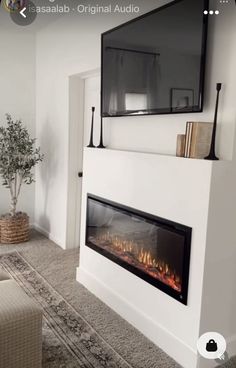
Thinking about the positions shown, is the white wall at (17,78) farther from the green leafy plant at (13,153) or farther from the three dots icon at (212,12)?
the three dots icon at (212,12)

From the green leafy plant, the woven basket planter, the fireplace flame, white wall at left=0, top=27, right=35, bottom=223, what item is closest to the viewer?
the fireplace flame

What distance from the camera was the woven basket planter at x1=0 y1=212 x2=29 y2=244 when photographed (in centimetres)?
397

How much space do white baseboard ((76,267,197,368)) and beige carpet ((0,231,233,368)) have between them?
36 millimetres

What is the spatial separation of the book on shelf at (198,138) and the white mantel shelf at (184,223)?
0.08 meters

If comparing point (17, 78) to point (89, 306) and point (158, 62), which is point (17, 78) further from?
point (89, 306)

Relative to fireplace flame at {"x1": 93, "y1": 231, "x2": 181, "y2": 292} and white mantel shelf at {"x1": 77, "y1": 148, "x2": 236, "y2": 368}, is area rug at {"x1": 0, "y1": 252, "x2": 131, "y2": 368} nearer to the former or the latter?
white mantel shelf at {"x1": 77, "y1": 148, "x2": 236, "y2": 368}

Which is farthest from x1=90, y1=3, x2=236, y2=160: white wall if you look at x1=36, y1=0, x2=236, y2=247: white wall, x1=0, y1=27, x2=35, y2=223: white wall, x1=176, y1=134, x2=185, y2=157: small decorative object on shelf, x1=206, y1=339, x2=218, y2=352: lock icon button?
x1=0, y1=27, x2=35, y2=223: white wall

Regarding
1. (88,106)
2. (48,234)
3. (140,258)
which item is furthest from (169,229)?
(48,234)

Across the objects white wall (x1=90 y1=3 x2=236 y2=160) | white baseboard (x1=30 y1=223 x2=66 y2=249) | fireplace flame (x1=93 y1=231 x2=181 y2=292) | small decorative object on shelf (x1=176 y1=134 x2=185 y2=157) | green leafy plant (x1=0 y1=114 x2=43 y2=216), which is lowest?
white baseboard (x1=30 y1=223 x2=66 y2=249)

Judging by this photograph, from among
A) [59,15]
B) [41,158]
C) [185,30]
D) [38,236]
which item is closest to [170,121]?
[185,30]

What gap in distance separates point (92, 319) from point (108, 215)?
0.80 metres

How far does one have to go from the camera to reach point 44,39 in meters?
4.07

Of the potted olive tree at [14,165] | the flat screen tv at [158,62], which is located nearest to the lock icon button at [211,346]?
the flat screen tv at [158,62]

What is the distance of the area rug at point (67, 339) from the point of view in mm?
1987
